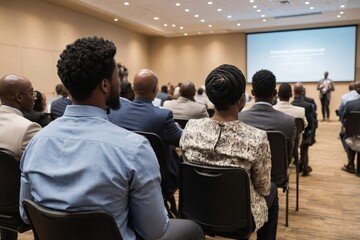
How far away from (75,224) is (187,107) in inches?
124

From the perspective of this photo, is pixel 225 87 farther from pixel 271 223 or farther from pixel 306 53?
pixel 306 53

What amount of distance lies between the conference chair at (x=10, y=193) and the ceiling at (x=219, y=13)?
26.1ft

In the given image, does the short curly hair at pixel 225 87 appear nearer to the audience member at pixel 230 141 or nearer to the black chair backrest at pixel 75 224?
the audience member at pixel 230 141

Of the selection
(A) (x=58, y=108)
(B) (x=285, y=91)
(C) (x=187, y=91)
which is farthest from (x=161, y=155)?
(A) (x=58, y=108)

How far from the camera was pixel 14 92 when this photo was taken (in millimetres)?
2248

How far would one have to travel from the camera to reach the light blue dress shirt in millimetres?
1023

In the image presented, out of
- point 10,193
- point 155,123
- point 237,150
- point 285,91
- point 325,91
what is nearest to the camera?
point 237,150

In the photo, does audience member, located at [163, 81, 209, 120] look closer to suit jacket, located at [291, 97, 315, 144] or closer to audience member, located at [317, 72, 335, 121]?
suit jacket, located at [291, 97, 315, 144]

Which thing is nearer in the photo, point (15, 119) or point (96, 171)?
point (96, 171)

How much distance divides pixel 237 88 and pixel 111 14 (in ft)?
31.1

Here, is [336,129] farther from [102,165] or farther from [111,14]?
[102,165]

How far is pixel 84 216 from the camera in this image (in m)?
0.99

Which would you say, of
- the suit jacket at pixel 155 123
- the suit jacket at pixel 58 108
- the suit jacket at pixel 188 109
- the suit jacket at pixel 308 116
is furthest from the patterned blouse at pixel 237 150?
the suit jacket at pixel 308 116

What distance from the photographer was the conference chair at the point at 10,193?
1857 millimetres
